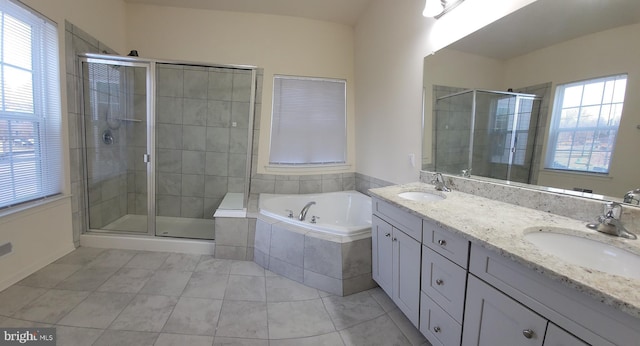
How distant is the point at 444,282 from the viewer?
1168 mm

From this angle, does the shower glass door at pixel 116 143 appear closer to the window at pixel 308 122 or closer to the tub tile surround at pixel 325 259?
the window at pixel 308 122

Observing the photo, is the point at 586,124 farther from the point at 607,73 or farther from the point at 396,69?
the point at 396,69

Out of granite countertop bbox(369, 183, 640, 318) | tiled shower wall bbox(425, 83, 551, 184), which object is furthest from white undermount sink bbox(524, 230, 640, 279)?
tiled shower wall bbox(425, 83, 551, 184)

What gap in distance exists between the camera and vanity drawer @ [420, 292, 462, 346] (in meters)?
1.12

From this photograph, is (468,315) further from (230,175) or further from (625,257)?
(230,175)

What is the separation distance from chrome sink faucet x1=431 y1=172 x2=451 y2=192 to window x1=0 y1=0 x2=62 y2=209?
3.11m

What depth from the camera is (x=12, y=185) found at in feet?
5.96

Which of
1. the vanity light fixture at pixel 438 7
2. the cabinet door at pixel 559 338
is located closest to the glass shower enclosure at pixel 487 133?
the vanity light fixture at pixel 438 7

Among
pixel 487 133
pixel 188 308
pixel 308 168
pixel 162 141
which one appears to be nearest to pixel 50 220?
pixel 162 141

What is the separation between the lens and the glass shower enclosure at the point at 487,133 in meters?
1.33

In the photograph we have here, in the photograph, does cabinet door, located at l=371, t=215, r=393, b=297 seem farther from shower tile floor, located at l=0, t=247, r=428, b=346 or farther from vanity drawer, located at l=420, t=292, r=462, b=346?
vanity drawer, located at l=420, t=292, r=462, b=346

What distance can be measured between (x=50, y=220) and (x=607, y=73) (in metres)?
3.76

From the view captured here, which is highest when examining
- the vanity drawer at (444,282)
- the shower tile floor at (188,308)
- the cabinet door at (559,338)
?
the cabinet door at (559,338)

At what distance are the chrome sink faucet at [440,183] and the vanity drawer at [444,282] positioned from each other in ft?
2.08
